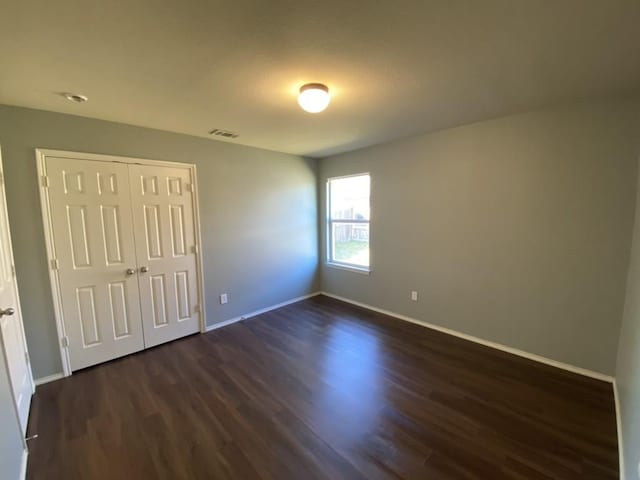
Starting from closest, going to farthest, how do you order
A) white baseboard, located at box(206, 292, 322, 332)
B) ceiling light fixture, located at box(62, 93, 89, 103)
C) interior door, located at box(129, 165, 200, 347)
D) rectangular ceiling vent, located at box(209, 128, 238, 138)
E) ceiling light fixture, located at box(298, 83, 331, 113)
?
1. ceiling light fixture, located at box(298, 83, 331, 113)
2. ceiling light fixture, located at box(62, 93, 89, 103)
3. interior door, located at box(129, 165, 200, 347)
4. rectangular ceiling vent, located at box(209, 128, 238, 138)
5. white baseboard, located at box(206, 292, 322, 332)

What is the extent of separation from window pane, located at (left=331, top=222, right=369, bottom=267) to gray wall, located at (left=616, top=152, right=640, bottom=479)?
264 cm

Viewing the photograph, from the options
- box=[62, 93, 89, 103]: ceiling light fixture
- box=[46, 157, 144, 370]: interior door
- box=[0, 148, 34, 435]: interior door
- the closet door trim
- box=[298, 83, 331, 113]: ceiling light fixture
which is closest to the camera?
box=[0, 148, 34, 435]: interior door

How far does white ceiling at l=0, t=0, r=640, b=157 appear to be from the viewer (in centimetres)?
125

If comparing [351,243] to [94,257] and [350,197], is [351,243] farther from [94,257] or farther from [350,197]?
[94,257]

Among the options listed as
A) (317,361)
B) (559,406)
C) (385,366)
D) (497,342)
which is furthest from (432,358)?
(317,361)

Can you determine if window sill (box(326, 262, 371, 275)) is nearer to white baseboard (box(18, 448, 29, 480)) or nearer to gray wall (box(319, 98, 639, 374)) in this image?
gray wall (box(319, 98, 639, 374))

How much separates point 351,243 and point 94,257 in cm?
321

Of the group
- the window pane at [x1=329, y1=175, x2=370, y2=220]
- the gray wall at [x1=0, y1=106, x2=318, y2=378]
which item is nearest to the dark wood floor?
the gray wall at [x1=0, y1=106, x2=318, y2=378]

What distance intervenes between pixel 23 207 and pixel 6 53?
132cm

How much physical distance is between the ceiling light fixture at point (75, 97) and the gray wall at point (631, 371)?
12.9 feet

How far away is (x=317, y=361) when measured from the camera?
107 inches

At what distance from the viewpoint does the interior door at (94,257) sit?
2.46 metres

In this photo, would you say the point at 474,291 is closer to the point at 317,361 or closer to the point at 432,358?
the point at 432,358

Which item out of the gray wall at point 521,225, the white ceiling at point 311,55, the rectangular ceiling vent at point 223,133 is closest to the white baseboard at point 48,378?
the white ceiling at point 311,55
